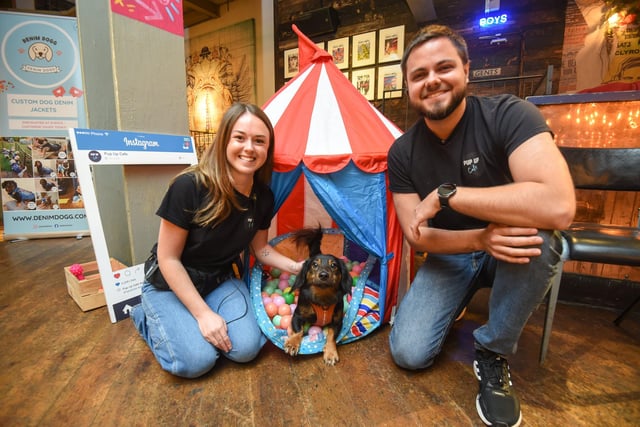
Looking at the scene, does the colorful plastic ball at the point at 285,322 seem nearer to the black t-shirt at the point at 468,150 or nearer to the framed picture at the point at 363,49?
the black t-shirt at the point at 468,150

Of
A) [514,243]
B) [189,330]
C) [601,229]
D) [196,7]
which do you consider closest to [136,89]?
[189,330]

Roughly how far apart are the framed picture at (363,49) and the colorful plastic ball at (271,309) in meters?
4.94

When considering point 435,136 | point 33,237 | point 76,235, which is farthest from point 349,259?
point 33,237

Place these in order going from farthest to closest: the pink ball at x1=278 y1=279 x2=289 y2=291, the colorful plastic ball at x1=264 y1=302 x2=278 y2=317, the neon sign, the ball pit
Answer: the neon sign < the pink ball at x1=278 y1=279 x2=289 y2=291 < the colorful plastic ball at x1=264 y1=302 x2=278 y2=317 < the ball pit

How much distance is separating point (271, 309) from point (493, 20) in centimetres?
514

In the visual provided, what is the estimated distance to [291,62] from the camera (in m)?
6.46

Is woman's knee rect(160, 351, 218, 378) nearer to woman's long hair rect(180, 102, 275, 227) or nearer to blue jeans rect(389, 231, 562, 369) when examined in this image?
→ woman's long hair rect(180, 102, 275, 227)

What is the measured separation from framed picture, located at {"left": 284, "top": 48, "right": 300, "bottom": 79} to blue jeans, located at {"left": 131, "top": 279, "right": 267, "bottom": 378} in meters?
5.74

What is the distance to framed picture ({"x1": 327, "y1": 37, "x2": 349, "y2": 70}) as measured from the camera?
18.9ft

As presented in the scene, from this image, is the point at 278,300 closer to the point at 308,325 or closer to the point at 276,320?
the point at 276,320

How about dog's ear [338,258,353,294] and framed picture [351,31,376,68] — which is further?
framed picture [351,31,376,68]

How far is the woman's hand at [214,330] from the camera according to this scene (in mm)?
1479

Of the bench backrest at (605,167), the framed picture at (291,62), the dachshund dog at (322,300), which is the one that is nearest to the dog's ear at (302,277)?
the dachshund dog at (322,300)

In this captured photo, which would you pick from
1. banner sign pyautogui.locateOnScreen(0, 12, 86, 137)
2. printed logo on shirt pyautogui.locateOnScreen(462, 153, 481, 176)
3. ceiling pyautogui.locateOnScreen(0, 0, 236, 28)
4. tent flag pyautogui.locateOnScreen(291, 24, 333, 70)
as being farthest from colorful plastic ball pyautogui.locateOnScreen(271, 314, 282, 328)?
ceiling pyautogui.locateOnScreen(0, 0, 236, 28)
